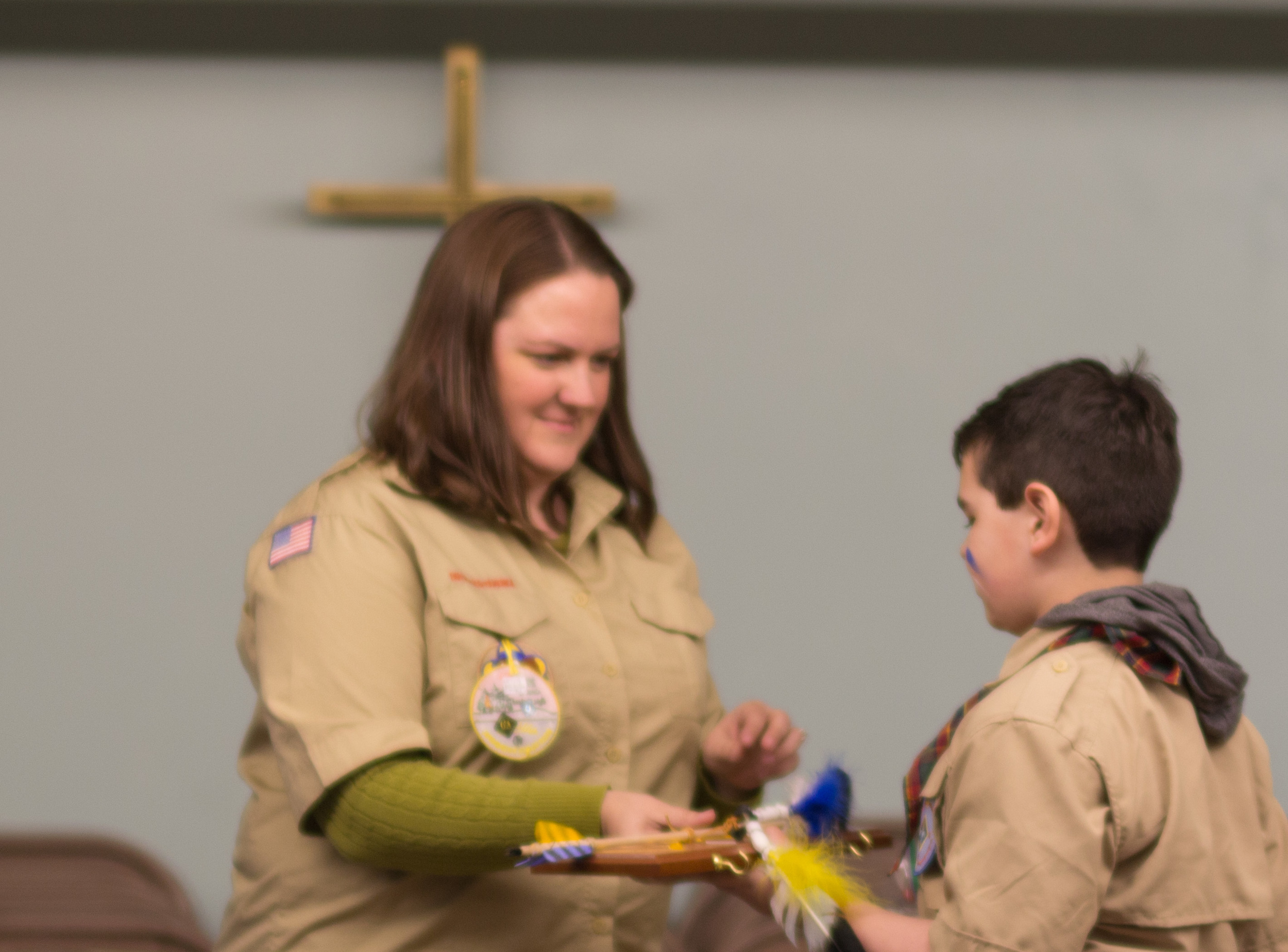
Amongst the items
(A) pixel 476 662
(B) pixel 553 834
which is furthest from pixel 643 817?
(A) pixel 476 662

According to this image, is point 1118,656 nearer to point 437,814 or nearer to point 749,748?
point 749,748

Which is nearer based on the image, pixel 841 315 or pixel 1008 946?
pixel 1008 946

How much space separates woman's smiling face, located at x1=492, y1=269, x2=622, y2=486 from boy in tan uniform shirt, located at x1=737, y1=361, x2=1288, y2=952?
42 centimetres

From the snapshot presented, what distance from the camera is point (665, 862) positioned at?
1062 mm

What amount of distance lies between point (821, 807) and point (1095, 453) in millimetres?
443

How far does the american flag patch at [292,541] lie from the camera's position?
51.1 inches

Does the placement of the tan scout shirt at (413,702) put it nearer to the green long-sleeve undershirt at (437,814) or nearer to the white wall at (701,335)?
the green long-sleeve undershirt at (437,814)

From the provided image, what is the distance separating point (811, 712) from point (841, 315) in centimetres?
83

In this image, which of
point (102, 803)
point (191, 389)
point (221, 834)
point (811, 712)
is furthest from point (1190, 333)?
point (102, 803)

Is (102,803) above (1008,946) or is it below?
below

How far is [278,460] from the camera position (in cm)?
258

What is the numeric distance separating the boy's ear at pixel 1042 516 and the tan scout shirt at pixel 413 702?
0.45 meters

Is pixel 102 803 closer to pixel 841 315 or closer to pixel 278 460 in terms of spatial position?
pixel 278 460

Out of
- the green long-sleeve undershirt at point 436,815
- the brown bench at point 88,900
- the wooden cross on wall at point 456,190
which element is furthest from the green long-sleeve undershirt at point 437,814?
the wooden cross on wall at point 456,190
